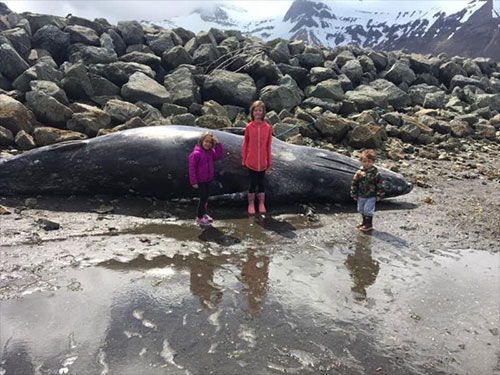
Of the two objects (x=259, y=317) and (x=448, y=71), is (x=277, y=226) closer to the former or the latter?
(x=259, y=317)

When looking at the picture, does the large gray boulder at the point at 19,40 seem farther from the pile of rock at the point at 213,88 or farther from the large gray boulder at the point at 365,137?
the large gray boulder at the point at 365,137

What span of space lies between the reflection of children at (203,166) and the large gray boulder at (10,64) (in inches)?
313

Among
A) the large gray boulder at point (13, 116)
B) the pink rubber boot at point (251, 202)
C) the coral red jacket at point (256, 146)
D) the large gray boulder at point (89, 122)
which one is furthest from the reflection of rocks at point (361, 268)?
the large gray boulder at point (13, 116)

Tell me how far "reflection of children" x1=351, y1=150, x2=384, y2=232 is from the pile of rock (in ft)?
12.6

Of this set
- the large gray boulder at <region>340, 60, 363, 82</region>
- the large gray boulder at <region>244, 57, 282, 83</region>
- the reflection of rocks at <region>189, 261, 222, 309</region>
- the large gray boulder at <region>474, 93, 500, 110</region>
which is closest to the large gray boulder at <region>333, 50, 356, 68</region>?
the large gray boulder at <region>340, 60, 363, 82</region>

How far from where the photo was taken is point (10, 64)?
10758 mm

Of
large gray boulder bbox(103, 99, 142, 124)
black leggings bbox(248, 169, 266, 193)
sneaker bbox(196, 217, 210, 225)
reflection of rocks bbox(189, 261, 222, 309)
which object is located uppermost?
large gray boulder bbox(103, 99, 142, 124)

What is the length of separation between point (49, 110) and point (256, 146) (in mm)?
5257

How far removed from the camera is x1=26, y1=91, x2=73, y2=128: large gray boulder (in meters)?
8.71

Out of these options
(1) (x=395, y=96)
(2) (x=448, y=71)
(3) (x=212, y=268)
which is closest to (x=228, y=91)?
(1) (x=395, y=96)

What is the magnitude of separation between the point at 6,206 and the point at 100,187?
1.29m

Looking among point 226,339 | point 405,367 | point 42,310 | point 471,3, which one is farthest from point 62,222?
point 471,3

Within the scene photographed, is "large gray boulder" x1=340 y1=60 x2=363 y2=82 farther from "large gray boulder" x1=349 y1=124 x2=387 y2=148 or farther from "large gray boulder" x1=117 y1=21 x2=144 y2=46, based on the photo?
"large gray boulder" x1=117 y1=21 x2=144 y2=46

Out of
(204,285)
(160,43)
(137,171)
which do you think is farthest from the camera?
(160,43)
